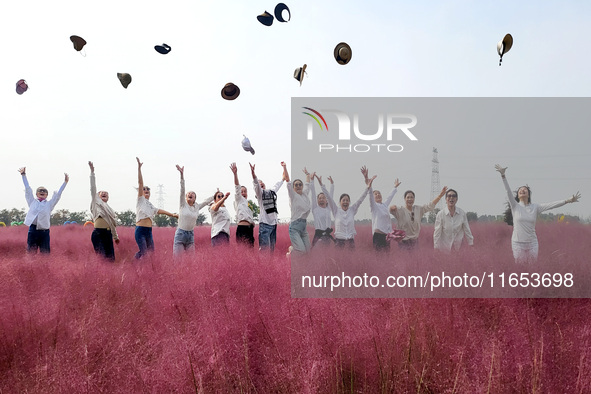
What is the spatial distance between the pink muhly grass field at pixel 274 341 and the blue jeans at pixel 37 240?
366 cm

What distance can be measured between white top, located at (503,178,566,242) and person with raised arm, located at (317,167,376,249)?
1.94 metres

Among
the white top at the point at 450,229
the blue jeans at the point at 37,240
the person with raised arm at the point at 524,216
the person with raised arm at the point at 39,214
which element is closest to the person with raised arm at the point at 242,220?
the white top at the point at 450,229

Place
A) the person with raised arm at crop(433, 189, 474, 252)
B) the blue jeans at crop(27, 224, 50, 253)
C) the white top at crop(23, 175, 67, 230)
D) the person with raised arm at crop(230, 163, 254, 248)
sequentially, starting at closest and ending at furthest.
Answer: the person with raised arm at crop(433, 189, 474, 252) → the person with raised arm at crop(230, 163, 254, 248) → the white top at crop(23, 175, 67, 230) → the blue jeans at crop(27, 224, 50, 253)

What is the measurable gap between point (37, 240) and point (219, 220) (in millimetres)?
3246

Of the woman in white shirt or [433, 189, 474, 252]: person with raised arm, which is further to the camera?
the woman in white shirt

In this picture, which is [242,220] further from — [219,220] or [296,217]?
[296,217]

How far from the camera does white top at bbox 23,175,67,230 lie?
7199 millimetres

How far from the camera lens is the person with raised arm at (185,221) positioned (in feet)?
21.5

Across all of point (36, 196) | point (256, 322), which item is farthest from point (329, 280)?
point (36, 196)

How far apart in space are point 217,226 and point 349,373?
4818 mm

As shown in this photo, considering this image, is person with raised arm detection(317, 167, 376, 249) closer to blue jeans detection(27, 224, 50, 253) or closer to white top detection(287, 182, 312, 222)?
white top detection(287, 182, 312, 222)

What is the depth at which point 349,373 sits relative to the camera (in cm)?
237

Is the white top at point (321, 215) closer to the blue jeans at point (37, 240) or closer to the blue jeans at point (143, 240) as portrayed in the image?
the blue jeans at point (143, 240)

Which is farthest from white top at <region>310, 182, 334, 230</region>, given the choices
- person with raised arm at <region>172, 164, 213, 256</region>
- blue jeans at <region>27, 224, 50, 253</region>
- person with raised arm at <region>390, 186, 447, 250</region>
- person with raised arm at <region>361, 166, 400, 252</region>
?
blue jeans at <region>27, 224, 50, 253</region>
